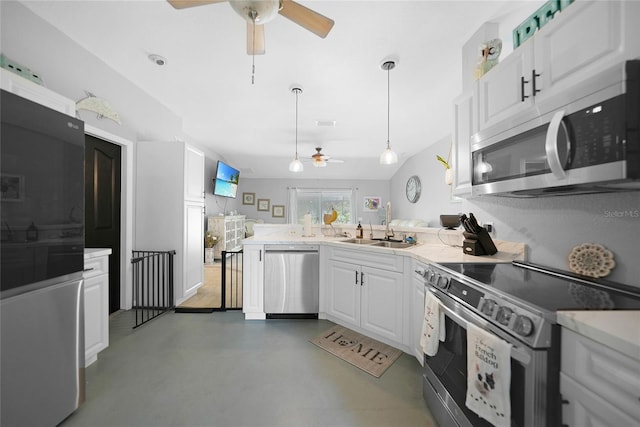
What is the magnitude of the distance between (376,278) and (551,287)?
126cm

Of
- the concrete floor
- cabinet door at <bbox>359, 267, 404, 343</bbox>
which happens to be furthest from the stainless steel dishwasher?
cabinet door at <bbox>359, 267, 404, 343</bbox>

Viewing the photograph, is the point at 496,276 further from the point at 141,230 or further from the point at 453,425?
the point at 141,230

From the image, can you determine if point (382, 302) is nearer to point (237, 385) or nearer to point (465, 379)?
point (465, 379)

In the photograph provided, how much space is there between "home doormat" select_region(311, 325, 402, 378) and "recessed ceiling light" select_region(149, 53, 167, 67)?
308 cm

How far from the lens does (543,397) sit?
2.81 feet

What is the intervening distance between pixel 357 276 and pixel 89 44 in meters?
3.26

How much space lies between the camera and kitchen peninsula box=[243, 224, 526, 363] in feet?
6.41

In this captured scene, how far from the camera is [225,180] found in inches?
254

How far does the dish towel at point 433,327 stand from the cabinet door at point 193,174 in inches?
119

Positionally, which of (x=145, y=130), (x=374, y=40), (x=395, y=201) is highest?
(x=374, y=40)

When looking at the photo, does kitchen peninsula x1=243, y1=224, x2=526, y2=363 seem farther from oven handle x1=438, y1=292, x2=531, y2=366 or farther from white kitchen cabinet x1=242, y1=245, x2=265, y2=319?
oven handle x1=438, y1=292, x2=531, y2=366

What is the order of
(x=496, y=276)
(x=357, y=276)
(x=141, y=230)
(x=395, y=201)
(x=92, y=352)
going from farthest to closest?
(x=395, y=201), (x=141, y=230), (x=357, y=276), (x=92, y=352), (x=496, y=276)

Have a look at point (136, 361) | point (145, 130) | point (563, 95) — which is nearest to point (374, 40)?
point (563, 95)

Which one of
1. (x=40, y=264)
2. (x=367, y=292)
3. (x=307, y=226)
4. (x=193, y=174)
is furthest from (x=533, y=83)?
(x=193, y=174)
